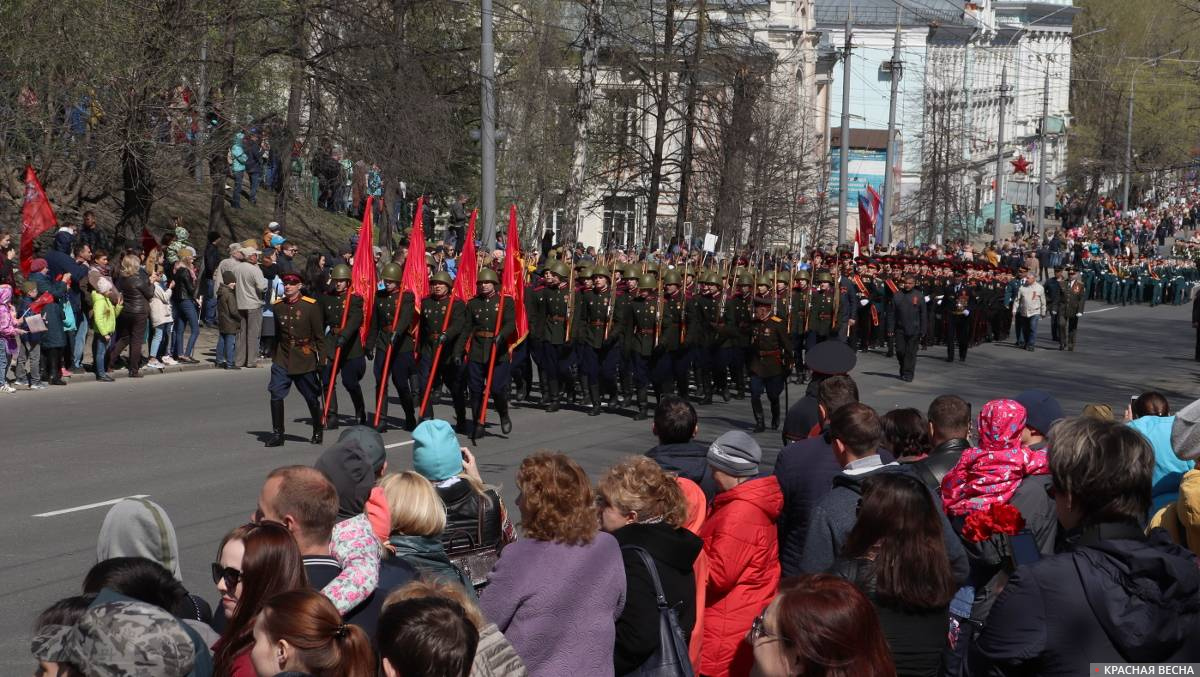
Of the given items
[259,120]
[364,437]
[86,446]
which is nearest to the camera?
[364,437]

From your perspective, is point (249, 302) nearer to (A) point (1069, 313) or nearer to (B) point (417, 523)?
(B) point (417, 523)

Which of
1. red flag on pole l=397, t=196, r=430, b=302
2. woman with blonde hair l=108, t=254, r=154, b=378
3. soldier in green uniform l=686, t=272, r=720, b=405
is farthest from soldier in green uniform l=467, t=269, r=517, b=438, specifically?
woman with blonde hair l=108, t=254, r=154, b=378

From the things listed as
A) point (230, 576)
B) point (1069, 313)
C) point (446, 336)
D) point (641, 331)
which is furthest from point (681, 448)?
point (1069, 313)

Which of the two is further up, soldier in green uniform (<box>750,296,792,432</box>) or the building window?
the building window

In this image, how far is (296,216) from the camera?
112 ft

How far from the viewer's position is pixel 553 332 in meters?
18.5

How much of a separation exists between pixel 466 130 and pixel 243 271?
47.3 feet

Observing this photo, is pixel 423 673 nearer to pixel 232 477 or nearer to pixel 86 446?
pixel 232 477

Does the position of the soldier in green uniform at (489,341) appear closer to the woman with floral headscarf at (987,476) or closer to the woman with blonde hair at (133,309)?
the woman with blonde hair at (133,309)

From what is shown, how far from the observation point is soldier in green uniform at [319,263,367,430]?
51.5 ft

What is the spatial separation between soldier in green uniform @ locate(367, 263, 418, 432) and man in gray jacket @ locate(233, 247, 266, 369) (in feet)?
18.1

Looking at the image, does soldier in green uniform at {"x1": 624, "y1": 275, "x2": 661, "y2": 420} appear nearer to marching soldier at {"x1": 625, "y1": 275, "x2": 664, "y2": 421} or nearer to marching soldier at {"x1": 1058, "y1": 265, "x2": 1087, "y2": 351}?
marching soldier at {"x1": 625, "y1": 275, "x2": 664, "y2": 421}

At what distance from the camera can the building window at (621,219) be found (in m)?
39.2

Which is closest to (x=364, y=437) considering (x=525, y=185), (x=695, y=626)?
(x=695, y=626)
